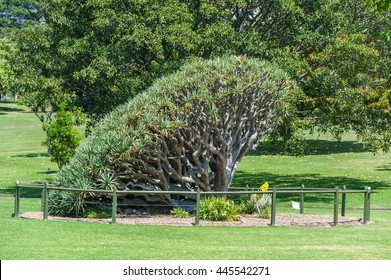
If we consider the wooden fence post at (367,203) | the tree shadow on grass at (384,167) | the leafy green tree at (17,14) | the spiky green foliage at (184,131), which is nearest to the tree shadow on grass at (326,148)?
the tree shadow on grass at (384,167)

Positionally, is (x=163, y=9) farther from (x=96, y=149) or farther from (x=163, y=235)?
(x=163, y=235)

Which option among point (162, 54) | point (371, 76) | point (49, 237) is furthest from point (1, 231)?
point (371, 76)

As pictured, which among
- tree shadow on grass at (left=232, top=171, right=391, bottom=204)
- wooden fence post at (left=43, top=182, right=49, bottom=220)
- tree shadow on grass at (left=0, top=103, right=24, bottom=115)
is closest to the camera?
wooden fence post at (left=43, top=182, right=49, bottom=220)

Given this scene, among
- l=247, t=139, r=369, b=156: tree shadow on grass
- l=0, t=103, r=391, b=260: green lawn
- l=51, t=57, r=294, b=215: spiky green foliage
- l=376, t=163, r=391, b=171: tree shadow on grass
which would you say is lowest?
l=0, t=103, r=391, b=260: green lawn

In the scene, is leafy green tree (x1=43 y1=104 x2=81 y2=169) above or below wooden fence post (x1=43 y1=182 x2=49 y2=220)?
above

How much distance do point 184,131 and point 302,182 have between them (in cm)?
1791

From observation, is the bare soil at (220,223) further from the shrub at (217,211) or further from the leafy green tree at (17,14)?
the leafy green tree at (17,14)

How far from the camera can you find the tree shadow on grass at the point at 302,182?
121ft

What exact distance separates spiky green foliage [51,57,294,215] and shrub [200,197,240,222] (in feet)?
4.94

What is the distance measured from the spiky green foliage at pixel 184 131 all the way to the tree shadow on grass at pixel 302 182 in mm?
10153

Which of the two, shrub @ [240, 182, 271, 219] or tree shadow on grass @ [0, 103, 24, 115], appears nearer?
shrub @ [240, 182, 271, 219]

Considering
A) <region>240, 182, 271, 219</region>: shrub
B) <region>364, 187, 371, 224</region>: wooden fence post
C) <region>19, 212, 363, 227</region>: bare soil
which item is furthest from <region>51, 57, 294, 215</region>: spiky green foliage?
<region>364, 187, 371, 224</region>: wooden fence post

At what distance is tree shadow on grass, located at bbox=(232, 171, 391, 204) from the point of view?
36.8m

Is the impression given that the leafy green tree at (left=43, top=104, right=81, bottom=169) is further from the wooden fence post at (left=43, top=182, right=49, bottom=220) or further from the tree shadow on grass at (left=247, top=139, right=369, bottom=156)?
the wooden fence post at (left=43, top=182, right=49, bottom=220)
